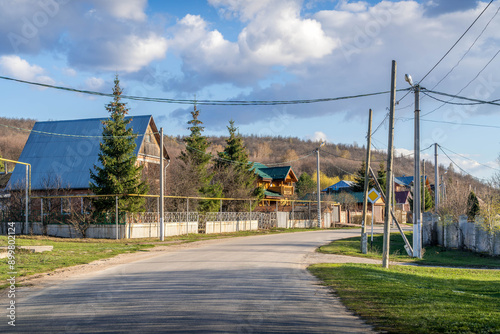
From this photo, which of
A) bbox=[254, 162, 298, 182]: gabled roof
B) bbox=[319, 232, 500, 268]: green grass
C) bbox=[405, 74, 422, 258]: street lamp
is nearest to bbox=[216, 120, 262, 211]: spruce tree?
bbox=[254, 162, 298, 182]: gabled roof

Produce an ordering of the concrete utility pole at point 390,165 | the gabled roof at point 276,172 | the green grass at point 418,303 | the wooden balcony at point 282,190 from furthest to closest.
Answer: the wooden balcony at point 282,190, the gabled roof at point 276,172, the concrete utility pole at point 390,165, the green grass at point 418,303

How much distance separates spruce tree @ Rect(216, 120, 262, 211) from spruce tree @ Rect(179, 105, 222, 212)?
367 cm

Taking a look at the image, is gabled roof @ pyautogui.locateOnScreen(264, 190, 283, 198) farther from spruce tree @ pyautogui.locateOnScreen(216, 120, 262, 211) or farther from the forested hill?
the forested hill

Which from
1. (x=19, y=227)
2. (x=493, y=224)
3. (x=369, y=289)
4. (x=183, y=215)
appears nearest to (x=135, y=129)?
(x=183, y=215)

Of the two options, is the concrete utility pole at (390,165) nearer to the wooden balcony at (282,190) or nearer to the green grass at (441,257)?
the green grass at (441,257)

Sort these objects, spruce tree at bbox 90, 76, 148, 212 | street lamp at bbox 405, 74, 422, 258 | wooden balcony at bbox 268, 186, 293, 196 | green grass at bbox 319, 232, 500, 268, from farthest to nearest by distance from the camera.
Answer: wooden balcony at bbox 268, 186, 293, 196 < spruce tree at bbox 90, 76, 148, 212 < street lamp at bbox 405, 74, 422, 258 < green grass at bbox 319, 232, 500, 268

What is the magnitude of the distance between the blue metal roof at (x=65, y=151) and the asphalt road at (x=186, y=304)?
91.9ft

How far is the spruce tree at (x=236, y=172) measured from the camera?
1868 inches

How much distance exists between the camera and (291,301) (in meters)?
9.30

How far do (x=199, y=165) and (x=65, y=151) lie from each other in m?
12.2

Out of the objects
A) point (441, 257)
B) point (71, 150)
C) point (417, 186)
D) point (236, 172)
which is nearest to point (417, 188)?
point (417, 186)

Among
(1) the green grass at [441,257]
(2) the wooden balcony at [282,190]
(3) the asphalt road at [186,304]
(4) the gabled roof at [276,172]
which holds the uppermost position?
(4) the gabled roof at [276,172]

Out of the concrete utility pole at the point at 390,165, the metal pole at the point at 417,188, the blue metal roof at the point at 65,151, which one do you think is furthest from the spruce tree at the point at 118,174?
the concrete utility pole at the point at 390,165

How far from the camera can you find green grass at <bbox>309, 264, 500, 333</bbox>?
7.14 m
